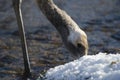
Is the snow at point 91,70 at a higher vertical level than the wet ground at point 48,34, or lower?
higher

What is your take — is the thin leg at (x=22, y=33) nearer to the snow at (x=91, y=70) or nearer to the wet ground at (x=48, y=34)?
the wet ground at (x=48, y=34)

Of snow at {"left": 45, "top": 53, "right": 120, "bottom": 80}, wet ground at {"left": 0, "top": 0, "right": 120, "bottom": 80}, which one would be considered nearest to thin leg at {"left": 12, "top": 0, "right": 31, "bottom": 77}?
wet ground at {"left": 0, "top": 0, "right": 120, "bottom": 80}

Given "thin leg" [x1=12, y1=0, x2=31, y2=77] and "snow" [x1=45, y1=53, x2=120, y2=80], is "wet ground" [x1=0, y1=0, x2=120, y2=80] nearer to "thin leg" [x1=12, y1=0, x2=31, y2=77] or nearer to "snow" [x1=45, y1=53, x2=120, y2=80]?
"thin leg" [x1=12, y1=0, x2=31, y2=77]

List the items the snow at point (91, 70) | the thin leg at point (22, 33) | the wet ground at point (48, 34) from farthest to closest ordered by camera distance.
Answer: the wet ground at point (48, 34) → the thin leg at point (22, 33) → the snow at point (91, 70)

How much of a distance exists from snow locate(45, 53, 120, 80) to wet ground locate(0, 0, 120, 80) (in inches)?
78.8

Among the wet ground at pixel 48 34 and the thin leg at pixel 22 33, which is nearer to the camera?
the thin leg at pixel 22 33

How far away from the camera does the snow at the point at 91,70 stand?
4066mm

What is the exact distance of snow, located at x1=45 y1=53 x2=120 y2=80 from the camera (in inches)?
160

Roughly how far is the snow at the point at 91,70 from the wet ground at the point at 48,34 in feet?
6.57

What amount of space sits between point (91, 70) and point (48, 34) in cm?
417

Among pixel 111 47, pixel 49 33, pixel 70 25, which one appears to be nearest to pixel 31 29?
pixel 49 33

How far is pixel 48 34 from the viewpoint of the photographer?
837 cm

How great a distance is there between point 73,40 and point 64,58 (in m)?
1.93

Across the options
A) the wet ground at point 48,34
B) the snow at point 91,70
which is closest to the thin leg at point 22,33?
the wet ground at point 48,34
